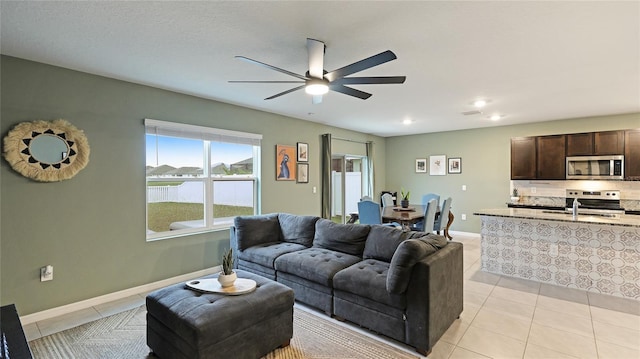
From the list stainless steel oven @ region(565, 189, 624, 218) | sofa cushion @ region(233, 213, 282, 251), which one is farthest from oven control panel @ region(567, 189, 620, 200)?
sofa cushion @ region(233, 213, 282, 251)

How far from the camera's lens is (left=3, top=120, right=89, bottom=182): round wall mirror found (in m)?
2.79

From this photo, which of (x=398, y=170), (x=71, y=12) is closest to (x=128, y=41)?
(x=71, y=12)

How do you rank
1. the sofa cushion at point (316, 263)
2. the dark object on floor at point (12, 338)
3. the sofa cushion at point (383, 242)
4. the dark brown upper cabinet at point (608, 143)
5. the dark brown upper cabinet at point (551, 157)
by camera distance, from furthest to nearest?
the dark brown upper cabinet at point (551, 157), the dark brown upper cabinet at point (608, 143), the sofa cushion at point (383, 242), the sofa cushion at point (316, 263), the dark object on floor at point (12, 338)

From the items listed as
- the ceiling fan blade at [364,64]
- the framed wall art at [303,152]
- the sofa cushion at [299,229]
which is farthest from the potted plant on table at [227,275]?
the framed wall art at [303,152]

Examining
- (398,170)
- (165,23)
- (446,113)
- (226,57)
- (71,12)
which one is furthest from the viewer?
(398,170)

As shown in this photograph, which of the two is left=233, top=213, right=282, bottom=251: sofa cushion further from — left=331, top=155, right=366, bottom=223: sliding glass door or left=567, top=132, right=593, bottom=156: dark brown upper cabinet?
left=567, top=132, right=593, bottom=156: dark brown upper cabinet

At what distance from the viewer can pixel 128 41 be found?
98.3 inches

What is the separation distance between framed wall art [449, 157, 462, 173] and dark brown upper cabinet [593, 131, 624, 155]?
2.37 m

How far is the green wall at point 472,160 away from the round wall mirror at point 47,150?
22.0 ft

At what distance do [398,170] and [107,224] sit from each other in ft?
21.4

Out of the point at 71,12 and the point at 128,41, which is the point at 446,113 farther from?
the point at 71,12

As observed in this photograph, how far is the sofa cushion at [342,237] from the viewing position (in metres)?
3.40

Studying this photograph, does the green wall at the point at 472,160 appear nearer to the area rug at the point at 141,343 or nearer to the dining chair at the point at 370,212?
the dining chair at the point at 370,212

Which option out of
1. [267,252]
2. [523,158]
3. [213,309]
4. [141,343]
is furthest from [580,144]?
[141,343]
